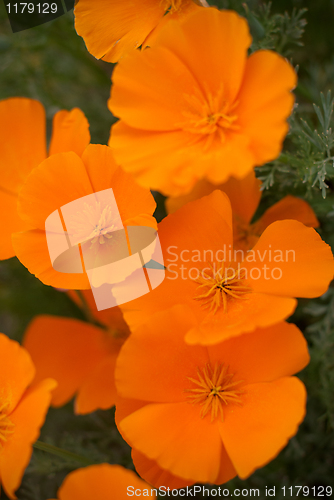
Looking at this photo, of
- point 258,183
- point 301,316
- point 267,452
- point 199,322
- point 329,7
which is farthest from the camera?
point 329,7

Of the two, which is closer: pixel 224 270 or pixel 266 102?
pixel 266 102

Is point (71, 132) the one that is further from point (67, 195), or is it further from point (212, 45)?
point (212, 45)

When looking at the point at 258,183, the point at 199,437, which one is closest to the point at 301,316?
the point at 258,183

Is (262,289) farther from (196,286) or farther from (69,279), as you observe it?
(69,279)

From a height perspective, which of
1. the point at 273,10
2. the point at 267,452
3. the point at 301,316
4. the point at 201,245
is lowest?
the point at 301,316

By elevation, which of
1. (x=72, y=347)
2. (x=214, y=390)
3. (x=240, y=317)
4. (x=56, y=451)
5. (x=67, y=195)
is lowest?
(x=72, y=347)

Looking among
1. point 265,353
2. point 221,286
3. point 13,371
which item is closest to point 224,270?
point 221,286

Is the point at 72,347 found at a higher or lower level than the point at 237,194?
lower
